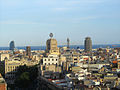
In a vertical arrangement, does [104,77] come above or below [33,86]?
above

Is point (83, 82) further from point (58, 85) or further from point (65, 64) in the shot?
point (65, 64)

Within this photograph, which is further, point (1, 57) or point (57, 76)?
point (1, 57)

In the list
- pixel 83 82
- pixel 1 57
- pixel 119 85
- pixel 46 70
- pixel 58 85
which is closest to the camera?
pixel 119 85

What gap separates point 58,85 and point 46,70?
70.0 ft

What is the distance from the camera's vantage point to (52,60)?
10412cm

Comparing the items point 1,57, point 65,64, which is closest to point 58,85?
point 65,64

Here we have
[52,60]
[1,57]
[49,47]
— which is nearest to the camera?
→ [52,60]

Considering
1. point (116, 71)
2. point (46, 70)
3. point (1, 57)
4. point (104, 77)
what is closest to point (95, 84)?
point (104, 77)

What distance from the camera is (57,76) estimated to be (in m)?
80.7

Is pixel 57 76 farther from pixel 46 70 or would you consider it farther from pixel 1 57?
pixel 1 57

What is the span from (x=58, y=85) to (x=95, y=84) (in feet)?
31.1

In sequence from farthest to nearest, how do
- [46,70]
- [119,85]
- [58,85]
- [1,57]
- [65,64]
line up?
1. [1,57]
2. [65,64]
3. [46,70]
4. [58,85]
5. [119,85]

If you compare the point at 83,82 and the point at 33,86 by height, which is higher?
the point at 83,82

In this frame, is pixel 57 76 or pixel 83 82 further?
pixel 57 76
